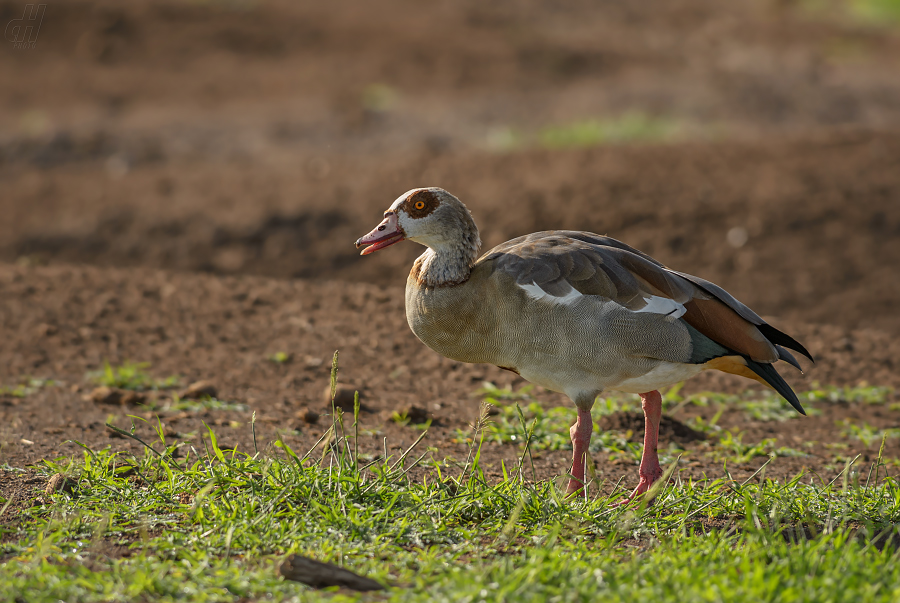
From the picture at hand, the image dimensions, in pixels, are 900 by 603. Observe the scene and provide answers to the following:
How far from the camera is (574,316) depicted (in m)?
4.25

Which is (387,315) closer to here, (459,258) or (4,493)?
(459,258)

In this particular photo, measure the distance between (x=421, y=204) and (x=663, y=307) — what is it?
121cm

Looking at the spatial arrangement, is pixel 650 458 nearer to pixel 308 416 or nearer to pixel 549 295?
pixel 549 295

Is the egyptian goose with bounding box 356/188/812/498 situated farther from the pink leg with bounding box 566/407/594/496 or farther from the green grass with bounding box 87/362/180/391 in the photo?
the green grass with bounding box 87/362/180/391

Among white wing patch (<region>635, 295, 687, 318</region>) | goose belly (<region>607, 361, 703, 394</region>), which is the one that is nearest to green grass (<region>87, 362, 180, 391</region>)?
goose belly (<region>607, 361, 703, 394</region>)

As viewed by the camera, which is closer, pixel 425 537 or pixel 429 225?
pixel 425 537

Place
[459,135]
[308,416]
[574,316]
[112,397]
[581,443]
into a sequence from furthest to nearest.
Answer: [459,135]
[112,397]
[308,416]
[581,443]
[574,316]

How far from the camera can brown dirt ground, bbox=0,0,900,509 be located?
6398 millimetres

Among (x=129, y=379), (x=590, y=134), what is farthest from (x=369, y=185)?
(x=129, y=379)

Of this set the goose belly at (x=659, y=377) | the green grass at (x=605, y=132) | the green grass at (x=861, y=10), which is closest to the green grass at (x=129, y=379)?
the goose belly at (x=659, y=377)

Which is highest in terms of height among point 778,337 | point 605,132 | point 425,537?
point 605,132

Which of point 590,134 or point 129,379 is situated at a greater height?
point 590,134

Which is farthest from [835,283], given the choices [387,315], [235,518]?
[235,518]

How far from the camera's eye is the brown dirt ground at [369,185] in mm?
6398
